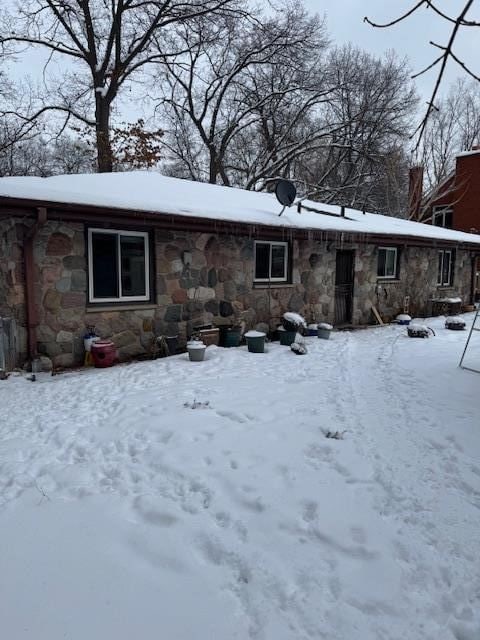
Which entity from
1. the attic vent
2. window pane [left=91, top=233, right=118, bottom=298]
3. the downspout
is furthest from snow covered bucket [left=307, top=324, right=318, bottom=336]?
the attic vent

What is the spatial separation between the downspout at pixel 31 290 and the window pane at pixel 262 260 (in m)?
3.89

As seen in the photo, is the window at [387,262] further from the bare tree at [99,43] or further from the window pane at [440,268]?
the bare tree at [99,43]

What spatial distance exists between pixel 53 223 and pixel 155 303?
1881 millimetres

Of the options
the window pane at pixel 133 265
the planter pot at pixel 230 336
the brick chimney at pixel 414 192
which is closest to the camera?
the window pane at pixel 133 265

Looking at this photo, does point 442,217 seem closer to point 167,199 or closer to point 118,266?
point 167,199

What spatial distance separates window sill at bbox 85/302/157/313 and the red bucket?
49 cm

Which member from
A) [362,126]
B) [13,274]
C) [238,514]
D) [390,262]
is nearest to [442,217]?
[362,126]

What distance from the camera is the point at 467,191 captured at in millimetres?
20297

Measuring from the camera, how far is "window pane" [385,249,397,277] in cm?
1116

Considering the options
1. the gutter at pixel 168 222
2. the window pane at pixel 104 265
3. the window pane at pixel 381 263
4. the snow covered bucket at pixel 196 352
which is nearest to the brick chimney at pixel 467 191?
the window pane at pixel 381 263

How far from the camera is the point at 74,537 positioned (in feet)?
7.77

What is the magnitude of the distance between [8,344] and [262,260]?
4.71 meters

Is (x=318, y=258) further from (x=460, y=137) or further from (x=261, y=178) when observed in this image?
(x=460, y=137)

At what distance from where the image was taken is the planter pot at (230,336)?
7488mm
